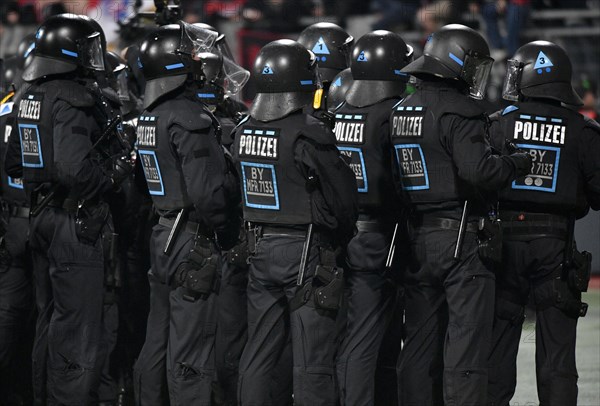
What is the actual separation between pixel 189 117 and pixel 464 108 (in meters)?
1.57

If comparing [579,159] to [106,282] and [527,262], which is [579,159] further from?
[106,282]

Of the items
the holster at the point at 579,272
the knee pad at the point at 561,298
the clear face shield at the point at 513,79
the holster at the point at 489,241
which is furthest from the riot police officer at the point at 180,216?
the holster at the point at 579,272

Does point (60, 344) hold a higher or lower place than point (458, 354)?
lower

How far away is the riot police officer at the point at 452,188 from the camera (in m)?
6.13

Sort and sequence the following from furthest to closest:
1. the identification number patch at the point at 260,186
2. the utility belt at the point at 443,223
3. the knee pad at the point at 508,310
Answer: the knee pad at the point at 508,310
the utility belt at the point at 443,223
the identification number patch at the point at 260,186

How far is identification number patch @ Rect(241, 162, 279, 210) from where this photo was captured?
20.1 ft

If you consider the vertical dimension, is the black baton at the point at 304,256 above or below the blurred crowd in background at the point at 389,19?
above

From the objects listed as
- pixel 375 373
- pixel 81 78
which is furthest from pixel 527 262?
pixel 81 78

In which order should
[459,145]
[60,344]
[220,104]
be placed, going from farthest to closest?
[220,104], [60,344], [459,145]

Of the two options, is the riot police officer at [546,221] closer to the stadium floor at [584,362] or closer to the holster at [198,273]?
the stadium floor at [584,362]

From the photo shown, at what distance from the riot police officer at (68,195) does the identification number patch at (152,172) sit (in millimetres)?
226

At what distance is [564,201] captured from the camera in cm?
641

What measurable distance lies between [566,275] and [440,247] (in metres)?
0.77

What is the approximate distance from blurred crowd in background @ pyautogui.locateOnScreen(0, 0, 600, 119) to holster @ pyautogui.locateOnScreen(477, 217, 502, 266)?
7.87m
